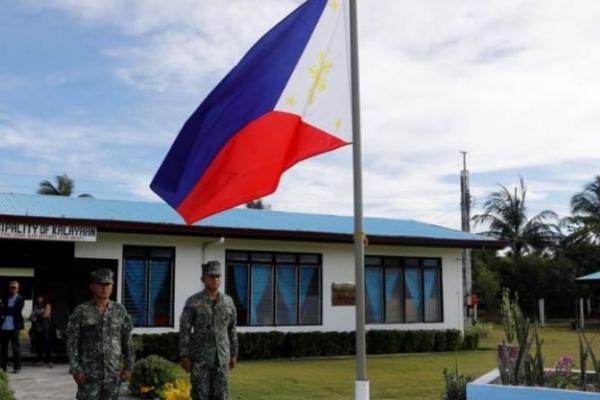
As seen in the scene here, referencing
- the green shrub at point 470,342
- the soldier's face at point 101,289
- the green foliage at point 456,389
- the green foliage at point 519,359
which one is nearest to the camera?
the soldier's face at point 101,289

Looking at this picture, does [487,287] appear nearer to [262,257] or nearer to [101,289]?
[262,257]

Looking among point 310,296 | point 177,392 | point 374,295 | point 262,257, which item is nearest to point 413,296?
point 374,295

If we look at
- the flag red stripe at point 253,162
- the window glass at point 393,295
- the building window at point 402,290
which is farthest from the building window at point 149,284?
the flag red stripe at point 253,162

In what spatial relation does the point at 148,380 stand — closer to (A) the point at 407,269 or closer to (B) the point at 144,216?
(B) the point at 144,216

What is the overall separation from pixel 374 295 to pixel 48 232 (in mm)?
8921

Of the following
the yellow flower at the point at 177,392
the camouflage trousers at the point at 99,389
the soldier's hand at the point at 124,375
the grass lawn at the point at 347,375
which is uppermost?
the soldier's hand at the point at 124,375

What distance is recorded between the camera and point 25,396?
10.5 meters

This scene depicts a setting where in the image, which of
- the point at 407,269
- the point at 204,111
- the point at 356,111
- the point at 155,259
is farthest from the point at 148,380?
the point at 407,269

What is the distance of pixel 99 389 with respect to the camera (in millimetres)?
6484

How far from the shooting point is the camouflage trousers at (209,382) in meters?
6.68

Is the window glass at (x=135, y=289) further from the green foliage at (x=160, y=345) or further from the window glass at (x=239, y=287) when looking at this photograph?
the window glass at (x=239, y=287)

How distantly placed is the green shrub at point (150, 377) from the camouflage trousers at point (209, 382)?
352 centimetres

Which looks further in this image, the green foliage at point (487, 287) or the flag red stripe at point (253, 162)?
the green foliage at point (487, 287)

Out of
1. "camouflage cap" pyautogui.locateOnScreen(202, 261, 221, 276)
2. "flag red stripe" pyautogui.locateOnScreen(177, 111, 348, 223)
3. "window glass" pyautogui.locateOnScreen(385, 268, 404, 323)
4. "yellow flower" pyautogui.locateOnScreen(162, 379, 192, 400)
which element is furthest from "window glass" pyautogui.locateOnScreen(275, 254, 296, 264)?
"flag red stripe" pyautogui.locateOnScreen(177, 111, 348, 223)
